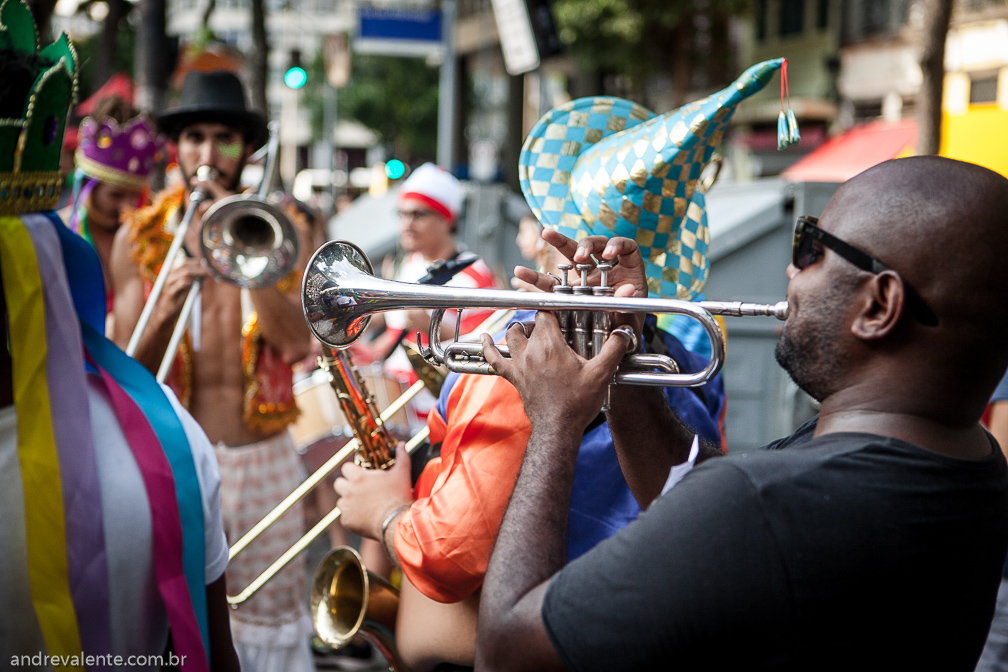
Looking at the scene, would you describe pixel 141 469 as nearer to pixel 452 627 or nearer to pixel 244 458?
pixel 452 627

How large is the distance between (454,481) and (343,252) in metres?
0.60

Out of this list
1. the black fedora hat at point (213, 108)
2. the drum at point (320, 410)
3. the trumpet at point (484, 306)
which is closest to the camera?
the trumpet at point (484, 306)

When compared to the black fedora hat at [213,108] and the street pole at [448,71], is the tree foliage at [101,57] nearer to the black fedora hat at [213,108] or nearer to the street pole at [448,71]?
the black fedora hat at [213,108]

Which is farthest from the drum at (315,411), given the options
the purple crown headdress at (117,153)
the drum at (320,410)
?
the purple crown headdress at (117,153)

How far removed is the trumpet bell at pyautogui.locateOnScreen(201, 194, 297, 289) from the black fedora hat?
76cm

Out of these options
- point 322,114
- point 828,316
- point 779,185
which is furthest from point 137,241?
point 322,114

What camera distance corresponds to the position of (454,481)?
1975mm

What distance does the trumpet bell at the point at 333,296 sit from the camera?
2.04 m

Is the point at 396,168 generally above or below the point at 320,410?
above

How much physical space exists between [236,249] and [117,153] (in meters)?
1.92

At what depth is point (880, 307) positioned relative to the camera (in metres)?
1.42

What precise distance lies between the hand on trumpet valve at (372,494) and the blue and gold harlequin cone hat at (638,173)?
2.56 feet

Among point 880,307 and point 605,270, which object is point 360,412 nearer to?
point 605,270

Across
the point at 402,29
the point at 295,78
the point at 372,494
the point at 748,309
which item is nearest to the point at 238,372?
the point at 372,494
